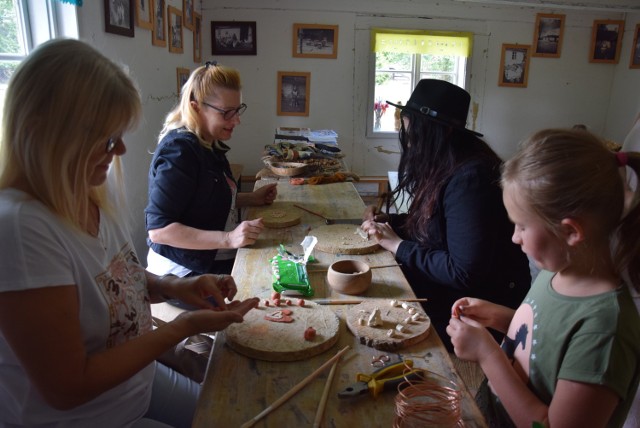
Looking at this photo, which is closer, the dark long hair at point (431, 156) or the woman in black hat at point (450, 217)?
the woman in black hat at point (450, 217)

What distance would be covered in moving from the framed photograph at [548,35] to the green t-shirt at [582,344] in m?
4.96

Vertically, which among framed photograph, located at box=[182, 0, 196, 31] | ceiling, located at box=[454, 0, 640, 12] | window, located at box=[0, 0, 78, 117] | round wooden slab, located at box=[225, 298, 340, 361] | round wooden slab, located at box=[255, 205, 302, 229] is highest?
ceiling, located at box=[454, 0, 640, 12]

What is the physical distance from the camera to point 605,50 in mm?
5375

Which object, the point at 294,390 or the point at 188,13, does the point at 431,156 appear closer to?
the point at 294,390

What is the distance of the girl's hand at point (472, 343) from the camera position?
1.07 metres

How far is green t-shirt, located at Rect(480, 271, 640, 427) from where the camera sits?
0.87m

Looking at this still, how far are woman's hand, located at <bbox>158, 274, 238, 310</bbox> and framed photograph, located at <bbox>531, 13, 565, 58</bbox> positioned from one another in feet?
16.8

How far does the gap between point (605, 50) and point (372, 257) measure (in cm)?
512

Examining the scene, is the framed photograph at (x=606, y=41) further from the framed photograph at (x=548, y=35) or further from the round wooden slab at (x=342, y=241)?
the round wooden slab at (x=342, y=241)

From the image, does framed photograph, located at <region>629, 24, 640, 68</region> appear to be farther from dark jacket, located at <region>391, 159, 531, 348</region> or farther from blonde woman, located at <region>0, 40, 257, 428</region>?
blonde woman, located at <region>0, 40, 257, 428</region>

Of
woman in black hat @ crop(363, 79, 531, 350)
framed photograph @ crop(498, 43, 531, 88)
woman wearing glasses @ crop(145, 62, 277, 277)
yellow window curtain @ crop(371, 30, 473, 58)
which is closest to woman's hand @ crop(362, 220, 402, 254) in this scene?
woman in black hat @ crop(363, 79, 531, 350)

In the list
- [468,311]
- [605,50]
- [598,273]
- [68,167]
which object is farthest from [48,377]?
[605,50]

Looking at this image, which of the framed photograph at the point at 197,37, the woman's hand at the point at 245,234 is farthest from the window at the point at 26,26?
the framed photograph at the point at 197,37

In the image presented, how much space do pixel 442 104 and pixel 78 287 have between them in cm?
138
